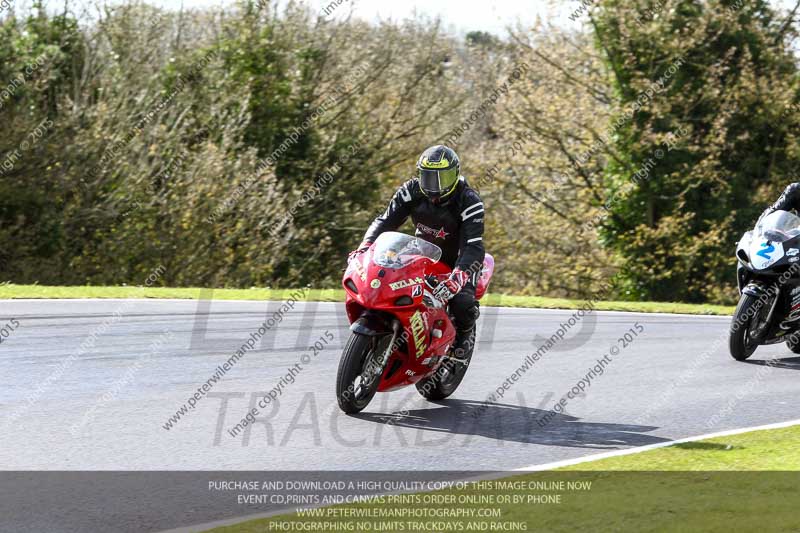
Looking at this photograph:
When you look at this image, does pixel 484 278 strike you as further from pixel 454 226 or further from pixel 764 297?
pixel 764 297

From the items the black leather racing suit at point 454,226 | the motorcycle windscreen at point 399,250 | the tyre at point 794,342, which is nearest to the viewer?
the motorcycle windscreen at point 399,250

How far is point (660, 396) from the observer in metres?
9.84

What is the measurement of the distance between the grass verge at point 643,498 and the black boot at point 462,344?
80.2 inches

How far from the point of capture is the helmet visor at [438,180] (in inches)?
335

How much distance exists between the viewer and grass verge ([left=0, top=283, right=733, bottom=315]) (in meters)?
16.0

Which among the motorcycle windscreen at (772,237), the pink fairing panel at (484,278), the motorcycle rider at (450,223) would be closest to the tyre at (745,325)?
the motorcycle windscreen at (772,237)

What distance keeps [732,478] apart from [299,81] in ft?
87.5

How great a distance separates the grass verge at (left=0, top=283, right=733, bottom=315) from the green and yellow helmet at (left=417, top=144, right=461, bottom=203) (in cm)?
776

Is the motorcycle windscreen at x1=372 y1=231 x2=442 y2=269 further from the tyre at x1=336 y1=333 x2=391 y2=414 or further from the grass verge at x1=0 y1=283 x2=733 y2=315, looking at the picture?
the grass verge at x1=0 y1=283 x2=733 y2=315

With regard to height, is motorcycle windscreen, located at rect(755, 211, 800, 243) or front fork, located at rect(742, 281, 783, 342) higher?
motorcycle windscreen, located at rect(755, 211, 800, 243)

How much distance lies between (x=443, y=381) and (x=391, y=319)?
1.28 metres

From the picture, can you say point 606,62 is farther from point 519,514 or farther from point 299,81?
point 519,514

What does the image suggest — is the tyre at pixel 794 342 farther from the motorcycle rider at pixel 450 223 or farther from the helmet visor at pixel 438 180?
the helmet visor at pixel 438 180

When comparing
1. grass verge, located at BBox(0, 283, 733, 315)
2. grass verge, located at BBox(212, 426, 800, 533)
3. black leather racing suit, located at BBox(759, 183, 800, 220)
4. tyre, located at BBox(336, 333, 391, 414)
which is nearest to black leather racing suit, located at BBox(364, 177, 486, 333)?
tyre, located at BBox(336, 333, 391, 414)
